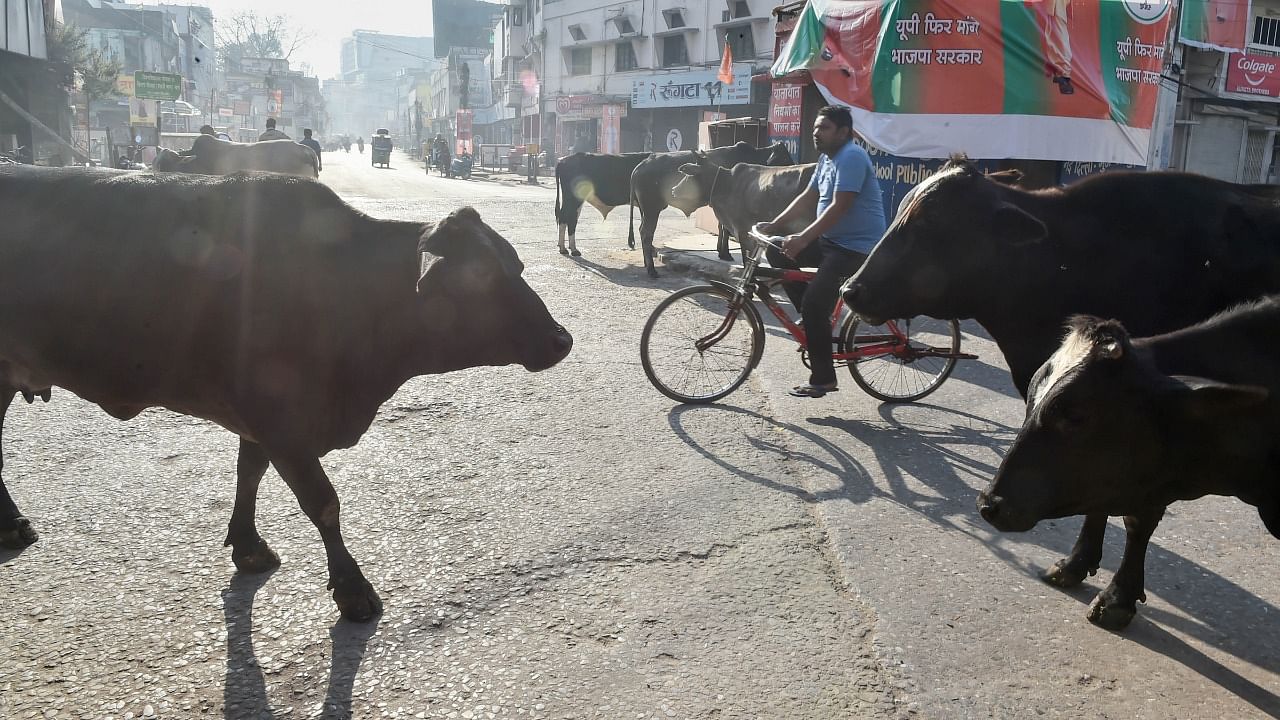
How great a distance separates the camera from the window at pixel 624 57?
146ft

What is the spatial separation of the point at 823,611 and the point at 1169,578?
153 cm

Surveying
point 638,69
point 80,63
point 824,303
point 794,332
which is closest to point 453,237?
point 824,303

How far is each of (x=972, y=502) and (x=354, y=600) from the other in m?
2.93

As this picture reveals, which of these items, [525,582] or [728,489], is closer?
[525,582]

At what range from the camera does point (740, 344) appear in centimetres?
632

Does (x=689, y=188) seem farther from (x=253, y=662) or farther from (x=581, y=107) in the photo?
(x=581, y=107)

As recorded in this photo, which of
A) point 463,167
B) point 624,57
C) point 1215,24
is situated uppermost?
point 624,57

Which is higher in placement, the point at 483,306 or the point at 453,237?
the point at 453,237

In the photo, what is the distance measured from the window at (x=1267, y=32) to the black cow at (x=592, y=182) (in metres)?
15.0

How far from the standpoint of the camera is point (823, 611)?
3.37 m

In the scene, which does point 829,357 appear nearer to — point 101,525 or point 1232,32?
point 101,525

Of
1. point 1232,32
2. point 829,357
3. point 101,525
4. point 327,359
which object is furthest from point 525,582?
point 1232,32

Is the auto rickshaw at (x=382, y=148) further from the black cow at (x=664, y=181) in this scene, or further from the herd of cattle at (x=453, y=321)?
the herd of cattle at (x=453, y=321)

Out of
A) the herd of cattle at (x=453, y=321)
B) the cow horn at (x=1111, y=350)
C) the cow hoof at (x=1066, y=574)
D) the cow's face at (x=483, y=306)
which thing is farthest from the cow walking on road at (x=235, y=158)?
the cow horn at (x=1111, y=350)
